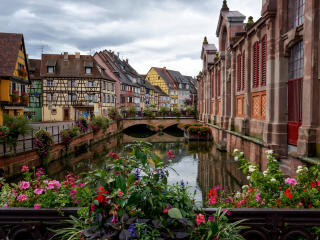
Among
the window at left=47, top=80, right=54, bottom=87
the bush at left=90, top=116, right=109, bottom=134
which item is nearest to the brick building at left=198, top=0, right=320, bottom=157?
the bush at left=90, top=116, right=109, bottom=134

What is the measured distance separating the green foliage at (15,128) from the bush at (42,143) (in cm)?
88

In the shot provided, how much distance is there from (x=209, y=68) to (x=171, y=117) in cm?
1495

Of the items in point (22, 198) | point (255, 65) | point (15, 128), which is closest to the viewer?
point (22, 198)

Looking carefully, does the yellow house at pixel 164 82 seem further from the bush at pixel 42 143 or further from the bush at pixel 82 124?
the bush at pixel 42 143

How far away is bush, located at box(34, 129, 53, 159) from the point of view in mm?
15141

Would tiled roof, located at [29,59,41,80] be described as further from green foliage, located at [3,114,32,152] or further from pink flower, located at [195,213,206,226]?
pink flower, located at [195,213,206,226]

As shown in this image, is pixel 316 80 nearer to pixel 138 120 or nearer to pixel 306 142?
pixel 306 142

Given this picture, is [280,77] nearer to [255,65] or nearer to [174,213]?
[255,65]

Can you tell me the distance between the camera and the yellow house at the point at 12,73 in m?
23.2

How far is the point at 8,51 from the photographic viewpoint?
25.0 m

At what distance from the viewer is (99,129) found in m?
29.3

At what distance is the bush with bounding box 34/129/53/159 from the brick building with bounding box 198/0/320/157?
11230mm

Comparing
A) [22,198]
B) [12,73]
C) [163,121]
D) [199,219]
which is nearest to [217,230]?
[199,219]

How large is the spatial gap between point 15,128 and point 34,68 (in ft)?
114
